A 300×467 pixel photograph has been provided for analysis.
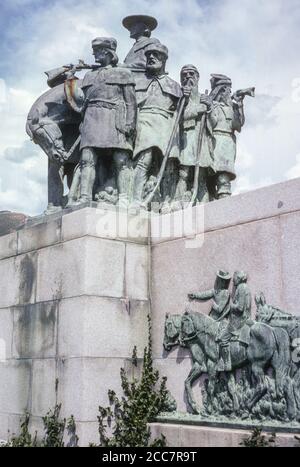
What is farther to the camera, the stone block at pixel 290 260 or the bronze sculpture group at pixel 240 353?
the stone block at pixel 290 260

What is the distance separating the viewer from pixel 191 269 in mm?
8094

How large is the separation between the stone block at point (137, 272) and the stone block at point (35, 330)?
101 centimetres

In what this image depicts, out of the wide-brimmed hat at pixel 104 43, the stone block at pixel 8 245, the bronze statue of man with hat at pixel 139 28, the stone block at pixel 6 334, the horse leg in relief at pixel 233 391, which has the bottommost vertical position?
the horse leg in relief at pixel 233 391

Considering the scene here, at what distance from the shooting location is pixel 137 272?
8.52m

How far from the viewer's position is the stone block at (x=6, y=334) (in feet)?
30.0

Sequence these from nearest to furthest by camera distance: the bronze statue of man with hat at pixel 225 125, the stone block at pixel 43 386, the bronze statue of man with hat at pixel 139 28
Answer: the stone block at pixel 43 386, the bronze statue of man with hat at pixel 225 125, the bronze statue of man with hat at pixel 139 28

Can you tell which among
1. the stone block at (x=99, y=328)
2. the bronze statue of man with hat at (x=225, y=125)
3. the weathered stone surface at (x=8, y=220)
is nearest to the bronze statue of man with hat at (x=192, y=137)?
the bronze statue of man with hat at (x=225, y=125)

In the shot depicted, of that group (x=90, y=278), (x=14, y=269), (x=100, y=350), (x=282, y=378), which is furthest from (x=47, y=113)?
(x=282, y=378)

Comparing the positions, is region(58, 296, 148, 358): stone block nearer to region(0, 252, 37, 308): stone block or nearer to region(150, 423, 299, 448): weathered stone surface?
region(0, 252, 37, 308): stone block

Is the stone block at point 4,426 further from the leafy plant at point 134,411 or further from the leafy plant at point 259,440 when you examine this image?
the leafy plant at point 259,440

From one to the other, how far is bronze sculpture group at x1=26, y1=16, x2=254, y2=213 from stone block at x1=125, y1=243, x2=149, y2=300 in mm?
743

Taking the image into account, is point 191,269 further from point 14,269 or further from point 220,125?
point 220,125

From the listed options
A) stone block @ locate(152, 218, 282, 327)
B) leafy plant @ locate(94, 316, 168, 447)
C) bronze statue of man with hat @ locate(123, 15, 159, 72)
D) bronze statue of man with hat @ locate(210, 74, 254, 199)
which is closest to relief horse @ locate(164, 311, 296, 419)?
stone block @ locate(152, 218, 282, 327)

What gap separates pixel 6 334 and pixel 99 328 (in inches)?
78.0
